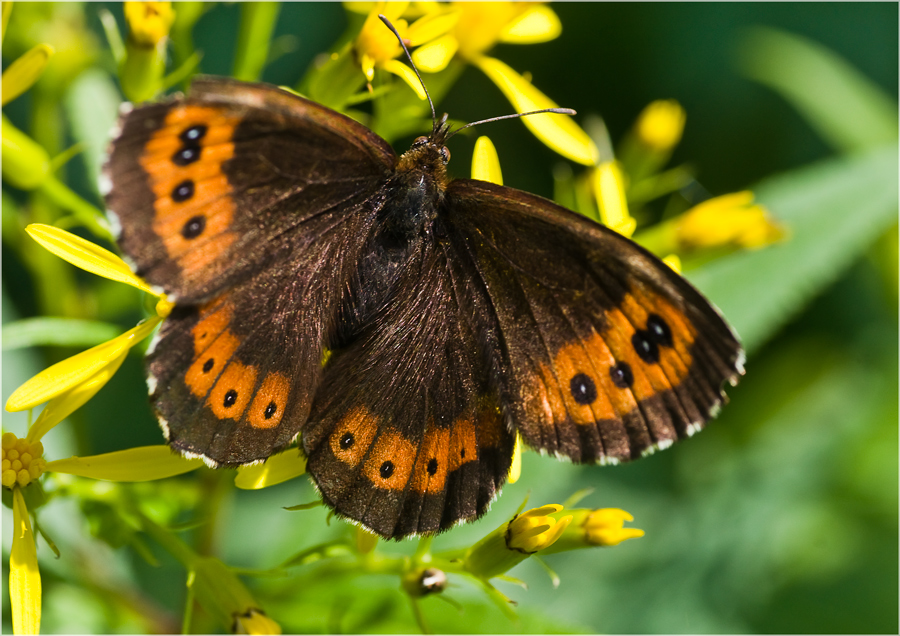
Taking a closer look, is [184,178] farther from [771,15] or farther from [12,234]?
[771,15]

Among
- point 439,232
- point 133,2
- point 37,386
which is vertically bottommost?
point 37,386

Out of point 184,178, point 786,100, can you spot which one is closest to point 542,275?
point 184,178

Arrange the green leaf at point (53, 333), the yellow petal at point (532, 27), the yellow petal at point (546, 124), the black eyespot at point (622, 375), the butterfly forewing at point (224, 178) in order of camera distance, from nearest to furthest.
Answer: the butterfly forewing at point (224, 178) < the black eyespot at point (622, 375) < the green leaf at point (53, 333) < the yellow petal at point (546, 124) < the yellow petal at point (532, 27)

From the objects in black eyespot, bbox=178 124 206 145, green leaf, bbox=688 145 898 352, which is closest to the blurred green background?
green leaf, bbox=688 145 898 352

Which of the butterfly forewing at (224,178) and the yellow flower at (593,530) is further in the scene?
the yellow flower at (593,530)

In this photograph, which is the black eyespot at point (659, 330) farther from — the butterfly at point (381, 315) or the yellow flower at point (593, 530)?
the yellow flower at point (593, 530)

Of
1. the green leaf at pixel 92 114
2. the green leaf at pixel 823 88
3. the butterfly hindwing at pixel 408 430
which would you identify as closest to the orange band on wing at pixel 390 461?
the butterfly hindwing at pixel 408 430

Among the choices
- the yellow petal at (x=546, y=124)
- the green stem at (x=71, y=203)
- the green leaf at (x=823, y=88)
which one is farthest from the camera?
the green leaf at (x=823, y=88)

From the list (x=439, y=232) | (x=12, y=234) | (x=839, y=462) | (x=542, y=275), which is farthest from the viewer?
(x=839, y=462)
